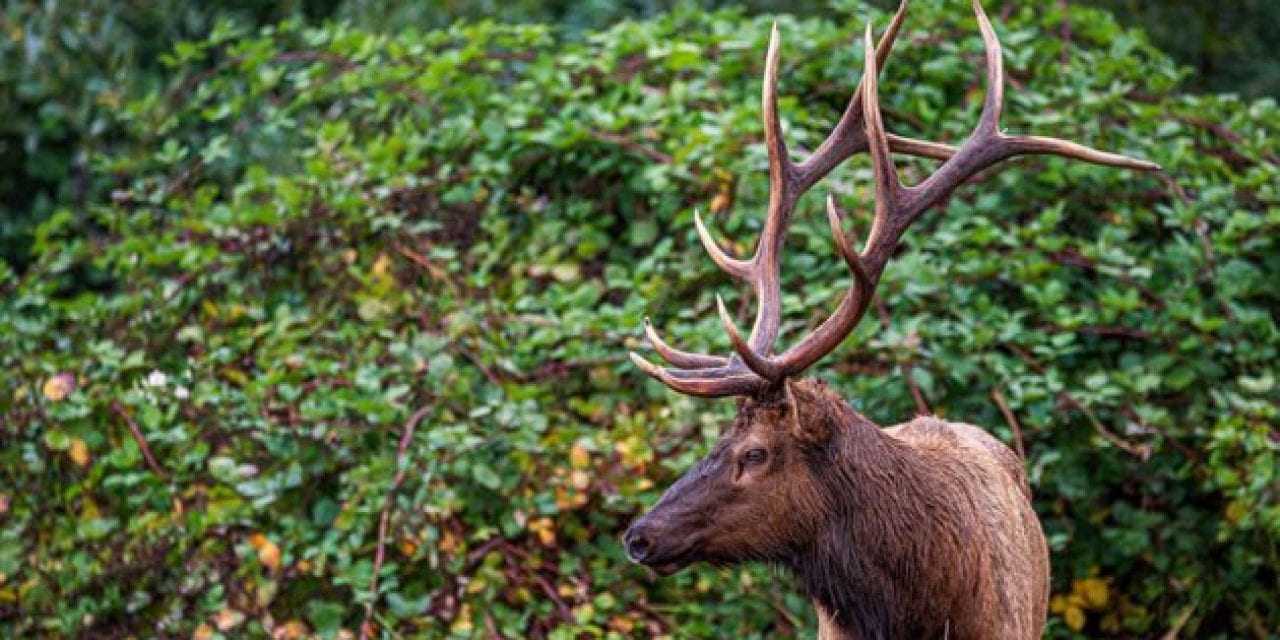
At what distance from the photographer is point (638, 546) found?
4.16 m

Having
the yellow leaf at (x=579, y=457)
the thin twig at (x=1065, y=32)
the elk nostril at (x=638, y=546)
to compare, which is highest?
the elk nostril at (x=638, y=546)

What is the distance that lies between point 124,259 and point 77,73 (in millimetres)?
3140

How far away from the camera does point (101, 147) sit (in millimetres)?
9977

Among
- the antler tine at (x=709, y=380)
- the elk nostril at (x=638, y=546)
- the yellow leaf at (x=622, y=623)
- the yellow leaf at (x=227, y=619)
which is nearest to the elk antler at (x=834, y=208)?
the antler tine at (x=709, y=380)

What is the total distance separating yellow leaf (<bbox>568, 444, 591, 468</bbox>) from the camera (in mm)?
6113

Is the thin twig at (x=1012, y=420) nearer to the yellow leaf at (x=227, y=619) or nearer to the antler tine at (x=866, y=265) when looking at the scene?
the antler tine at (x=866, y=265)

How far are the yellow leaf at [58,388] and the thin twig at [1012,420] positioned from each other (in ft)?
10.0

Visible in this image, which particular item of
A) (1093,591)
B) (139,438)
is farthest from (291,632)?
(1093,591)

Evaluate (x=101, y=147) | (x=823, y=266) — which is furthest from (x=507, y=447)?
(x=101, y=147)

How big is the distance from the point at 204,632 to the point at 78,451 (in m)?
0.89

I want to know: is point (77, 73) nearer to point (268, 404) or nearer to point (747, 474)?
point (268, 404)

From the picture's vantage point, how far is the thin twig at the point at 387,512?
5.86m

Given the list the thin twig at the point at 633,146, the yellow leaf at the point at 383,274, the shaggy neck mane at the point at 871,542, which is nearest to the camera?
the shaggy neck mane at the point at 871,542

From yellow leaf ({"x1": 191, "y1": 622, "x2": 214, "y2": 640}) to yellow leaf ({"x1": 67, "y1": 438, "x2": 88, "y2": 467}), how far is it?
2.72ft
